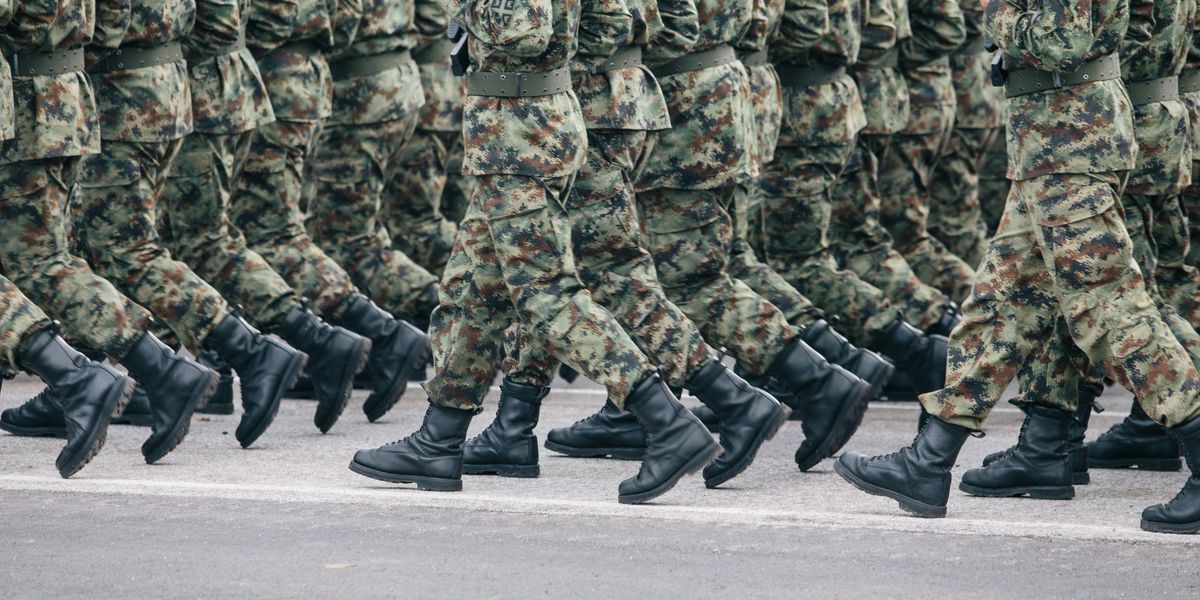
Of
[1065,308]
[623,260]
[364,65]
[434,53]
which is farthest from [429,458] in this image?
[434,53]

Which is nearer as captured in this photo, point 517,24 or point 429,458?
point 517,24

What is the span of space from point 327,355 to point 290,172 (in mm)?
1004

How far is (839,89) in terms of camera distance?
324 inches

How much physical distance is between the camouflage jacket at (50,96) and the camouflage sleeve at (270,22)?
1437mm

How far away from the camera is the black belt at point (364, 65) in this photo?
28.8ft

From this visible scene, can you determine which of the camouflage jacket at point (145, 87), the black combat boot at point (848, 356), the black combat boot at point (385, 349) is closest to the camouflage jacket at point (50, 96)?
the camouflage jacket at point (145, 87)

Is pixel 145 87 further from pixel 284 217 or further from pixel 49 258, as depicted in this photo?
pixel 284 217

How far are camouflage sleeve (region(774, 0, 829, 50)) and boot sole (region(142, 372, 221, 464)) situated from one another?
2.60 metres

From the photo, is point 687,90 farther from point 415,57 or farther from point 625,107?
point 415,57

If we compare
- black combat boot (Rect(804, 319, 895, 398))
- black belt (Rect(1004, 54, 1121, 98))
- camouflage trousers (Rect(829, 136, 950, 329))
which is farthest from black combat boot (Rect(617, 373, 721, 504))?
camouflage trousers (Rect(829, 136, 950, 329))

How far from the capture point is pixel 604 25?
247 inches

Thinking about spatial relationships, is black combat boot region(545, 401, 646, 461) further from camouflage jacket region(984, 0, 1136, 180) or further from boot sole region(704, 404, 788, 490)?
camouflage jacket region(984, 0, 1136, 180)

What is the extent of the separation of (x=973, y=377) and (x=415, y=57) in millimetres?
4219

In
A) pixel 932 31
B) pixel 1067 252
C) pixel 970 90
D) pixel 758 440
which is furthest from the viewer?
pixel 970 90
